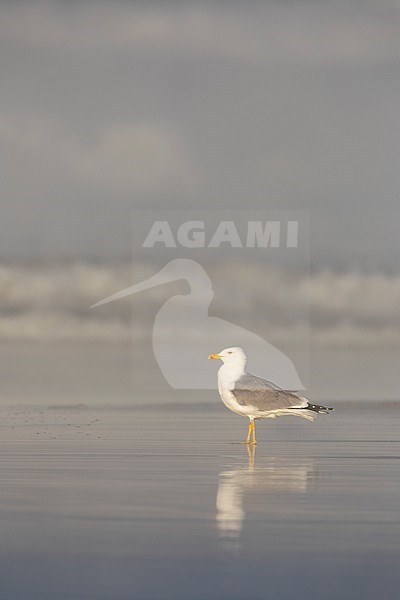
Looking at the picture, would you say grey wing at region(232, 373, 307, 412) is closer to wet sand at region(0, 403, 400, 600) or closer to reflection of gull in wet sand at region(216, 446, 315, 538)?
wet sand at region(0, 403, 400, 600)

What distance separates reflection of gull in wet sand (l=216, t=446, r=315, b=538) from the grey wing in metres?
2.72

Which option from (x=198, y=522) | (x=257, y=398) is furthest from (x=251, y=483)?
(x=257, y=398)

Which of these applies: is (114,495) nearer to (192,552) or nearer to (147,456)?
(192,552)

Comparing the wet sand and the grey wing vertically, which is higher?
the grey wing

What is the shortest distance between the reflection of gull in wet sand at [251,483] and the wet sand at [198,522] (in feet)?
0.04

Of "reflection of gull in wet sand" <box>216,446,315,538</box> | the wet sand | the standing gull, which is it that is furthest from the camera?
the standing gull

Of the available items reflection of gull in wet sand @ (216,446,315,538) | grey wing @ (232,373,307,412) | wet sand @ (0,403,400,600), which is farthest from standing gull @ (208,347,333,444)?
reflection of gull in wet sand @ (216,446,315,538)

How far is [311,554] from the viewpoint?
6.64m

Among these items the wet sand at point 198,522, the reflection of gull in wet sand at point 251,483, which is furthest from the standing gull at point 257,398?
the reflection of gull in wet sand at point 251,483

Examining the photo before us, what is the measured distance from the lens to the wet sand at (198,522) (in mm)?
5887

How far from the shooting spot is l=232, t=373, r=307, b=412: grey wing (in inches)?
643

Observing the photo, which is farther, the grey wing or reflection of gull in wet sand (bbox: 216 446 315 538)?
the grey wing

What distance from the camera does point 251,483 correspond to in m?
10.4

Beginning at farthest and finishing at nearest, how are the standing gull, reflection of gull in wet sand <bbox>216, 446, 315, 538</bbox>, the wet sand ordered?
the standing gull
reflection of gull in wet sand <bbox>216, 446, 315, 538</bbox>
the wet sand
